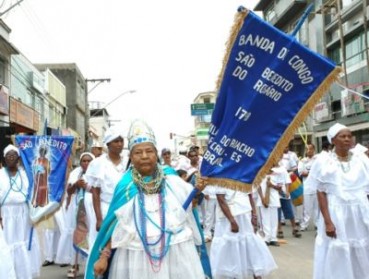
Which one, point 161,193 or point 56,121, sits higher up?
point 56,121

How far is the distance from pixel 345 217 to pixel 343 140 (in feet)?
2.80

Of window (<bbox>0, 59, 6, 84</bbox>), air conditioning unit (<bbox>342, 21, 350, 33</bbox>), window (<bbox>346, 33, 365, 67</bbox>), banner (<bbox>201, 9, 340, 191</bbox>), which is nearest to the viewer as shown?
banner (<bbox>201, 9, 340, 191</bbox>)

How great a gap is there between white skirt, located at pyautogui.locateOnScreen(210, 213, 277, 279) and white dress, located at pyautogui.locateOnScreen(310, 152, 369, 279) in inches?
44.0

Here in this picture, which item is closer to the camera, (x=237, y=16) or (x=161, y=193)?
(x=237, y=16)

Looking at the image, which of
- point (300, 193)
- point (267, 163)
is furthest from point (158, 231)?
point (300, 193)

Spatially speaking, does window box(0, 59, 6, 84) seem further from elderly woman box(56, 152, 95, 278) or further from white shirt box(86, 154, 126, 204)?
white shirt box(86, 154, 126, 204)

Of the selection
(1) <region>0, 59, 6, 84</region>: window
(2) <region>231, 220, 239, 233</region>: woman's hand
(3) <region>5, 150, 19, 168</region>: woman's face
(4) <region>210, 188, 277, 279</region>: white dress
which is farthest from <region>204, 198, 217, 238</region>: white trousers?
(1) <region>0, 59, 6, 84</region>: window

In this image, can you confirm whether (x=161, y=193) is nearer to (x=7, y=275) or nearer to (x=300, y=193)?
(x=7, y=275)

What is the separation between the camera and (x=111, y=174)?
6.38 meters

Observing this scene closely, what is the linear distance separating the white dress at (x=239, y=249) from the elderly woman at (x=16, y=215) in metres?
2.57

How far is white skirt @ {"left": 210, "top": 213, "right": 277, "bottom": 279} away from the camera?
686cm

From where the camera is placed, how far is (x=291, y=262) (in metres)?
8.46

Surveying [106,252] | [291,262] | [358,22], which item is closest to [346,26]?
[358,22]

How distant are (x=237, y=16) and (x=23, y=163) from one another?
17.0 feet
